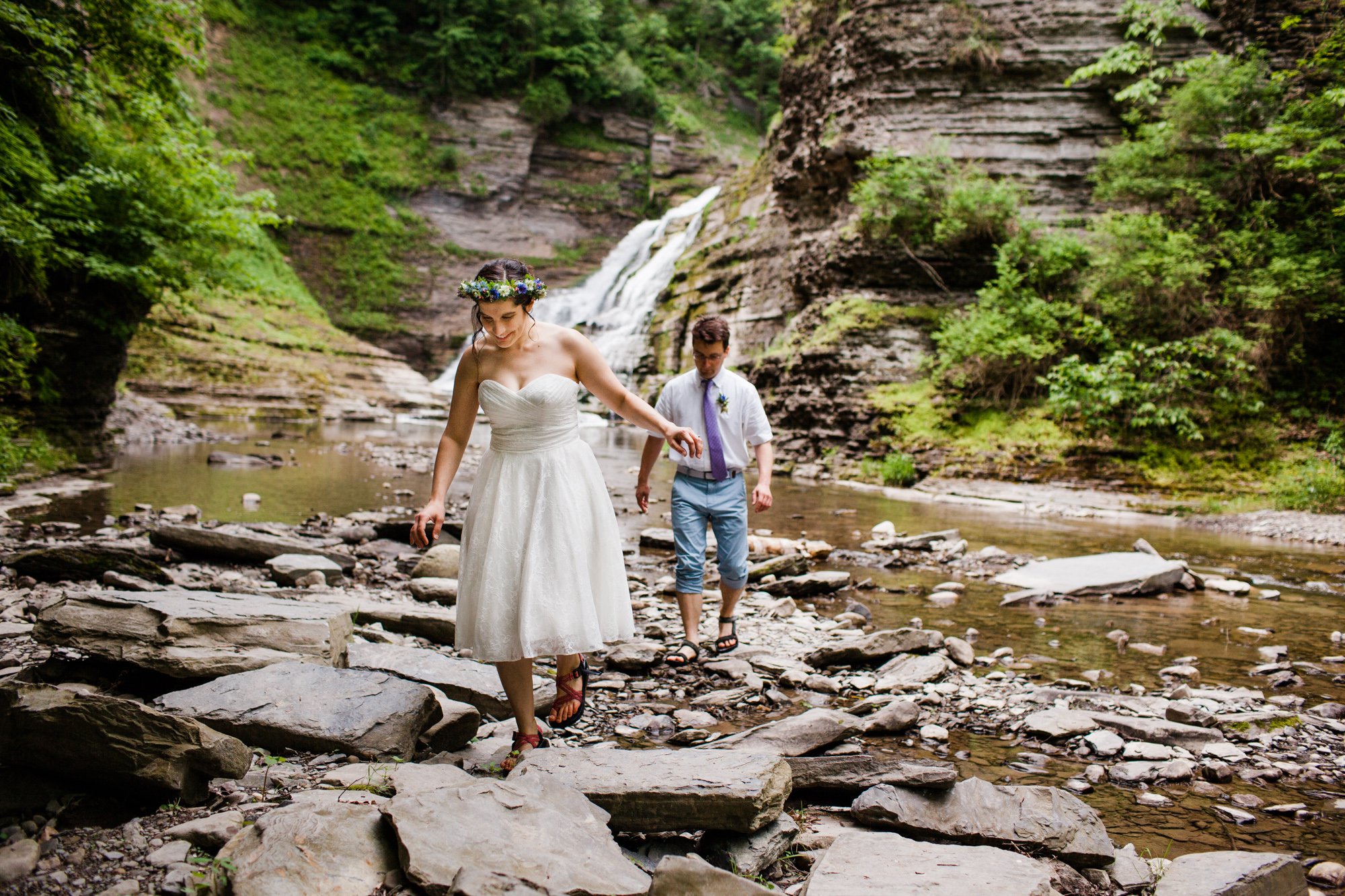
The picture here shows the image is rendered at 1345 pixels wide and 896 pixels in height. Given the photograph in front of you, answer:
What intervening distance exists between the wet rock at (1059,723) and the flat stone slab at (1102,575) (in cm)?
321

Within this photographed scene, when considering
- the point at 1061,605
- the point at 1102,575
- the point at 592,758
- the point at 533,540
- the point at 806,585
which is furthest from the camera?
the point at 1102,575

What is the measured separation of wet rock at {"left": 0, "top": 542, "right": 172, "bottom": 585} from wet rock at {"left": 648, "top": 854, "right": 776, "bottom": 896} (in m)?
4.18

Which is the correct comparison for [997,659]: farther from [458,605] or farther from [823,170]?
[823,170]

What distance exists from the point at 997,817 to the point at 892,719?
41.0 inches

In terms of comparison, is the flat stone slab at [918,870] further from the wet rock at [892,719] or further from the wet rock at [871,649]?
the wet rock at [871,649]

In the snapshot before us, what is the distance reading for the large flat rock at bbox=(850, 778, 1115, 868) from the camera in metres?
2.34

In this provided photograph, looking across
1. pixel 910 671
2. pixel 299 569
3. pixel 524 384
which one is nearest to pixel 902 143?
pixel 910 671

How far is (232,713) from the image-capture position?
2789 mm

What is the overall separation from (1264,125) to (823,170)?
9.55 meters

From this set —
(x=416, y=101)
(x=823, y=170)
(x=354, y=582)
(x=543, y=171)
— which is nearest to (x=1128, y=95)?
(x=823, y=170)

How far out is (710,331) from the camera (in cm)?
474

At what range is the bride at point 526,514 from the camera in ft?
9.75

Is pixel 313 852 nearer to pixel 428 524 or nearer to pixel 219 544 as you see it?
pixel 428 524

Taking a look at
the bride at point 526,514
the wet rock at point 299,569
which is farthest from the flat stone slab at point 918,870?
the wet rock at point 299,569
